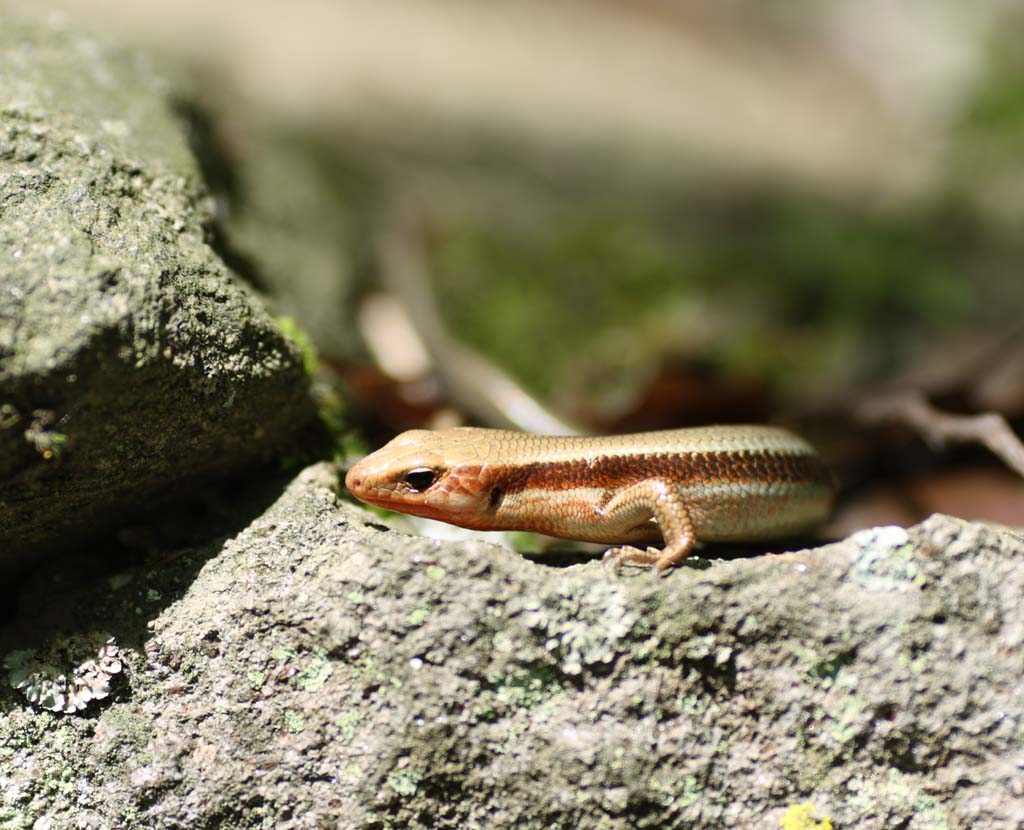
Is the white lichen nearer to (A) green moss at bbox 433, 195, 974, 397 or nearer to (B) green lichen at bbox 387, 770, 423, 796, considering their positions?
(B) green lichen at bbox 387, 770, 423, 796

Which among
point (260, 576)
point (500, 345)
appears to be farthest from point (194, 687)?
point (500, 345)

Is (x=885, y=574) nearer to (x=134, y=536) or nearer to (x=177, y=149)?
(x=134, y=536)

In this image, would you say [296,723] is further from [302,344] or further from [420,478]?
[302,344]

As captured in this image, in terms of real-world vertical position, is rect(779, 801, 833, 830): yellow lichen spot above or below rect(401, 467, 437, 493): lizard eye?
below

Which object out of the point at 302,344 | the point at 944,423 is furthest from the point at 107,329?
the point at 944,423

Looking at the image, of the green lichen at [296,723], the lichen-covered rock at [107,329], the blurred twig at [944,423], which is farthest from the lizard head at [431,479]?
the blurred twig at [944,423]

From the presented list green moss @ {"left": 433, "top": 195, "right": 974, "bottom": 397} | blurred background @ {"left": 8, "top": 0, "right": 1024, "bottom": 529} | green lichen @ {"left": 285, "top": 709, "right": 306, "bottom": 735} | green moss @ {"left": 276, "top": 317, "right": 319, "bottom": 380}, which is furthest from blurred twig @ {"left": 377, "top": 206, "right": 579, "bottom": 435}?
green lichen @ {"left": 285, "top": 709, "right": 306, "bottom": 735}
